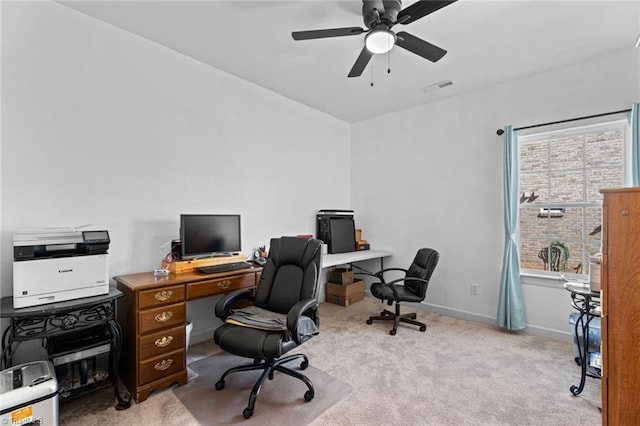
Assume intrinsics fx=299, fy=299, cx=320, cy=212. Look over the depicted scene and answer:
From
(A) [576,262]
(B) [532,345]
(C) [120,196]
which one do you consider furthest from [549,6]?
(C) [120,196]

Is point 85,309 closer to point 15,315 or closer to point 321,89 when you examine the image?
point 15,315

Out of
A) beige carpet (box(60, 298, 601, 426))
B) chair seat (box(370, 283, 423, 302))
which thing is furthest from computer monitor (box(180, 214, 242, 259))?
chair seat (box(370, 283, 423, 302))

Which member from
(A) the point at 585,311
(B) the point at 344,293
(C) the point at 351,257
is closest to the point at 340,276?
(B) the point at 344,293

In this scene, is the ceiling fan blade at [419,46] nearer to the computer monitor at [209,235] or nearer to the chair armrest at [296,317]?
the chair armrest at [296,317]

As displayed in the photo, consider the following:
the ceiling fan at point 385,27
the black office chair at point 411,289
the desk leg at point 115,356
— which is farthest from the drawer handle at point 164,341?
the ceiling fan at point 385,27

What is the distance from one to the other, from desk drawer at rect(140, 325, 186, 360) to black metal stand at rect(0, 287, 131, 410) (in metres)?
0.17

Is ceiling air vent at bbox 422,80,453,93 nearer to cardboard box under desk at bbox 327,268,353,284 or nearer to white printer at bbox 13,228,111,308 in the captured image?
cardboard box under desk at bbox 327,268,353,284

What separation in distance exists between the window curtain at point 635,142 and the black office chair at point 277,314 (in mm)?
2804

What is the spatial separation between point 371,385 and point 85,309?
206 cm

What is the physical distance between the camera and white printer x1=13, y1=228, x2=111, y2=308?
1758 millimetres

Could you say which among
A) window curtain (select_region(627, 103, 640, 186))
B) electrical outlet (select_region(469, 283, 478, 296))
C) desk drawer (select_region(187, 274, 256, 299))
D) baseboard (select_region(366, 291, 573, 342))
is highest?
window curtain (select_region(627, 103, 640, 186))

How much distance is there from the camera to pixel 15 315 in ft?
5.41

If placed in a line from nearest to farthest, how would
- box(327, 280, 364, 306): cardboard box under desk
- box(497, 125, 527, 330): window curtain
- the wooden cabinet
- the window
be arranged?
the wooden cabinet → the window → box(497, 125, 527, 330): window curtain → box(327, 280, 364, 306): cardboard box under desk

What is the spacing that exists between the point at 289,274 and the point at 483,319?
2.58 meters
